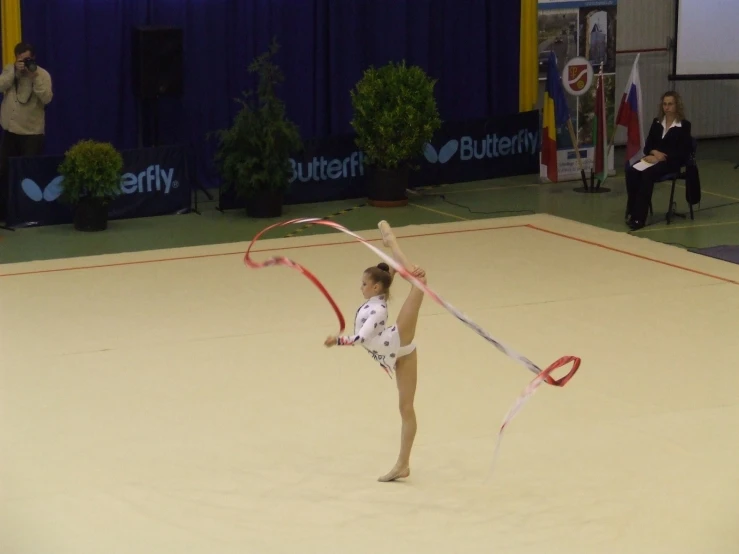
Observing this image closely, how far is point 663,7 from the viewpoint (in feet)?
48.2

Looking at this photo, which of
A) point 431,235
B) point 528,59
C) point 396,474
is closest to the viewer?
point 396,474

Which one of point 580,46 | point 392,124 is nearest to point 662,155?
point 392,124

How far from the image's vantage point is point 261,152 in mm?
10719

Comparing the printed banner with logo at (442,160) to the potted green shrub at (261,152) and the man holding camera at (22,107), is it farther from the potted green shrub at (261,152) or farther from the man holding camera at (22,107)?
the man holding camera at (22,107)

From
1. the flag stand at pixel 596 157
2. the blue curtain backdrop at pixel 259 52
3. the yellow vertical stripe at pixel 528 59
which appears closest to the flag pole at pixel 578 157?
the flag stand at pixel 596 157

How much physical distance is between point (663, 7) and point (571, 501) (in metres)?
11.1

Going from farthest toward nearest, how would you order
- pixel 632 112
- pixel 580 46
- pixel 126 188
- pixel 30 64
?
pixel 580 46
pixel 632 112
pixel 126 188
pixel 30 64

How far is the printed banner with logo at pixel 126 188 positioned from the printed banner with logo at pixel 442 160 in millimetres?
497

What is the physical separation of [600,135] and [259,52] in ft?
12.0

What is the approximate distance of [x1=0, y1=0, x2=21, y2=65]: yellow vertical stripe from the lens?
10969 millimetres

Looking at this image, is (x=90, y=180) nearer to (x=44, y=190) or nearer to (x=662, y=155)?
(x=44, y=190)

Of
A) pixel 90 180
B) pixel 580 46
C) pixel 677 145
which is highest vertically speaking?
pixel 580 46

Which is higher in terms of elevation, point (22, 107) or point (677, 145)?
point (22, 107)

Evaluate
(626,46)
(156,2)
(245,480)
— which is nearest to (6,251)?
(156,2)
